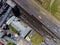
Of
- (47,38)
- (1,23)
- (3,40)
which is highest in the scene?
(47,38)

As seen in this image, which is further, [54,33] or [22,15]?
[22,15]

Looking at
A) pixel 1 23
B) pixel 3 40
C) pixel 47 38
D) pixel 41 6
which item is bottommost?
pixel 3 40

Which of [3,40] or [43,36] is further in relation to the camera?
[43,36]

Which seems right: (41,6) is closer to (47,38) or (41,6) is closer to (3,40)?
(47,38)

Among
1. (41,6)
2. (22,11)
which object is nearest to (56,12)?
(41,6)

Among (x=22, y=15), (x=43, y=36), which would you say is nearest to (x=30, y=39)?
(x=43, y=36)

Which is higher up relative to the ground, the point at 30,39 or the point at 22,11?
the point at 22,11

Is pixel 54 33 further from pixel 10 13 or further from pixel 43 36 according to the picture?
pixel 10 13

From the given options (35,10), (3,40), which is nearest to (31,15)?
(35,10)

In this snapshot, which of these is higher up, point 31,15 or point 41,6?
point 41,6
